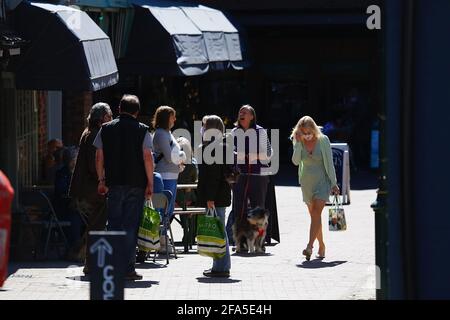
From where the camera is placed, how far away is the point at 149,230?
1287 centimetres

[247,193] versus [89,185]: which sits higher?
[89,185]

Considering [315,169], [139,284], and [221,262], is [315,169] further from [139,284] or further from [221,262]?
[139,284]

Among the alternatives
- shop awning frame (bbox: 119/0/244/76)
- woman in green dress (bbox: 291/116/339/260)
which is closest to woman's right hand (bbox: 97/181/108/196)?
woman in green dress (bbox: 291/116/339/260)

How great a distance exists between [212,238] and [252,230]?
2.53 m

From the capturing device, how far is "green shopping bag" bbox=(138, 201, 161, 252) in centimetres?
1281

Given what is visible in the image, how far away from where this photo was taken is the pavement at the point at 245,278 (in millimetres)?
11664

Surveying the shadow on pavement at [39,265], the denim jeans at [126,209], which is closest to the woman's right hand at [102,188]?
the denim jeans at [126,209]

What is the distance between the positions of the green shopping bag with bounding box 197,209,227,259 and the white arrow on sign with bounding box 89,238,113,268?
5.27 metres

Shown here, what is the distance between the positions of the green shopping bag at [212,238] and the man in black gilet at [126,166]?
82cm

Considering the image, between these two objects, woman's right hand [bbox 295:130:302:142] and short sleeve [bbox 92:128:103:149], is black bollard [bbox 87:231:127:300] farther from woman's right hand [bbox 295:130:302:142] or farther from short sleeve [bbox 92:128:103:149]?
woman's right hand [bbox 295:130:302:142]

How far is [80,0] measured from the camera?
20.6 metres

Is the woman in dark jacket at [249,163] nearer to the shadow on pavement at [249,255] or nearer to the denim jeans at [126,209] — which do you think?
the shadow on pavement at [249,255]

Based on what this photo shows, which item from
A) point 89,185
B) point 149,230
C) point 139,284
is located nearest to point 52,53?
point 89,185
